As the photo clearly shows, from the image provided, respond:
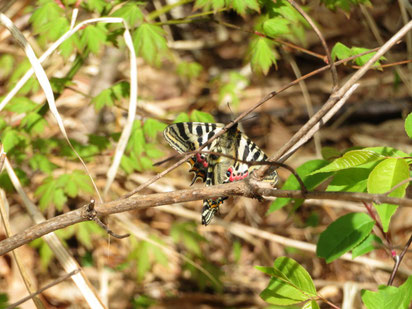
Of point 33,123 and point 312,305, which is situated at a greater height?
point 33,123

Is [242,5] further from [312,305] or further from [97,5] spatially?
[312,305]

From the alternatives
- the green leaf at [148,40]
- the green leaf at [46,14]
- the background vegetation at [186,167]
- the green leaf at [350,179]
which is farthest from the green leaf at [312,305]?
the green leaf at [46,14]

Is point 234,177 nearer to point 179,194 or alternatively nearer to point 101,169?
point 179,194

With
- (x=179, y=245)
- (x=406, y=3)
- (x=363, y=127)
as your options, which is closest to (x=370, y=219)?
(x=406, y=3)

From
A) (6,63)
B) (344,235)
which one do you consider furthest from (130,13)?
(6,63)

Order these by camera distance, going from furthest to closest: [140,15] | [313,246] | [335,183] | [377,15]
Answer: [377,15], [313,246], [140,15], [335,183]

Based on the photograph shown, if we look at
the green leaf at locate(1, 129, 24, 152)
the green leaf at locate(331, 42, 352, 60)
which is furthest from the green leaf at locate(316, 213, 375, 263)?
the green leaf at locate(1, 129, 24, 152)
